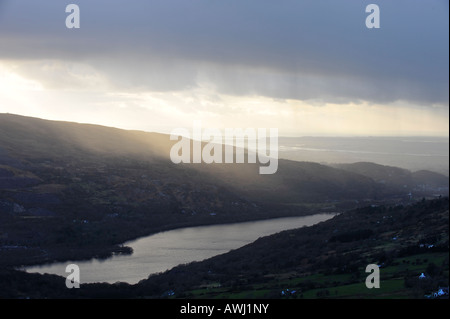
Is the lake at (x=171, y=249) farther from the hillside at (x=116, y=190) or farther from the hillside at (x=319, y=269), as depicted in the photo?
the hillside at (x=319, y=269)

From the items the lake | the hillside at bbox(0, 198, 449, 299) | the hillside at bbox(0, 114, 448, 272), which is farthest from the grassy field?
the hillside at bbox(0, 114, 448, 272)

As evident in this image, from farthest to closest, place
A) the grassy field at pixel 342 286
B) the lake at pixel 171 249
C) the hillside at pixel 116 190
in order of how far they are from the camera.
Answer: the hillside at pixel 116 190
the lake at pixel 171 249
the grassy field at pixel 342 286

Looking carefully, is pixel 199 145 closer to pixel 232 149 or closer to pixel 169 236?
pixel 232 149

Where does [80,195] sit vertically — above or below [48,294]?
above

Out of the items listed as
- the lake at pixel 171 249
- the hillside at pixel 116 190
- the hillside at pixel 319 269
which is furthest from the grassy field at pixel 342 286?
the hillside at pixel 116 190

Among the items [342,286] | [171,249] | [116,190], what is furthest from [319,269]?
[116,190]

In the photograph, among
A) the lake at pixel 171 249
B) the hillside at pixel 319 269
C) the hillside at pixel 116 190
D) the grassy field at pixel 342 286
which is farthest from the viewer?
the hillside at pixel 116 190

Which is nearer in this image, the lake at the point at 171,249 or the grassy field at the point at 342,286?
the grassy field at the point at 342,286

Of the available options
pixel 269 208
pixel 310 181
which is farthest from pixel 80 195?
pixel 310 181

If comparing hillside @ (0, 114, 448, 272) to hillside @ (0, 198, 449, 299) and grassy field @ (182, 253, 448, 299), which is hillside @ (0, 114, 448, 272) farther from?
grassy field @ (182, 253, 448, 299)
